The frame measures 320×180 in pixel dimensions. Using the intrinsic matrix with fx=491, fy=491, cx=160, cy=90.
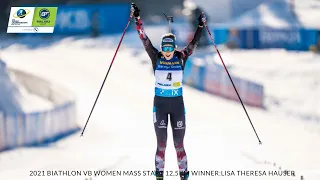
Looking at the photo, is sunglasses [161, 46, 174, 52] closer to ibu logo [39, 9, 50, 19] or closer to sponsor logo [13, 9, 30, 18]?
ibu logo [39, 9, 50, 19]

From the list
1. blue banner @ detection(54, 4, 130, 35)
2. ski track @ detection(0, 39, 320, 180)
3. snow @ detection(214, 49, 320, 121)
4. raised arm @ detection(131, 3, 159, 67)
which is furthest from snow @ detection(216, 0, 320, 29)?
raised arm @ detection(131, 3, 159, 67)

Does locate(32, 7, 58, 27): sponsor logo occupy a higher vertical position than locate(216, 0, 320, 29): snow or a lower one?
lower

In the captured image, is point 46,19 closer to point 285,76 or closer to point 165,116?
point 165,116

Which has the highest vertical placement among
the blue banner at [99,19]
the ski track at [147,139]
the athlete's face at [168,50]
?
the blue banner at [99,19]

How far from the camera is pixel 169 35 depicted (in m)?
6.41

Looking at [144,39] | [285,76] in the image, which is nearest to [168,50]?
[144,39]

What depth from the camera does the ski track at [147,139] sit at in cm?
877

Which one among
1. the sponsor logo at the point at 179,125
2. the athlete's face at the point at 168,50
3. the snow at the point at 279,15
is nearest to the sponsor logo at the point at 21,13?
the athlete's face at the point at 168,50

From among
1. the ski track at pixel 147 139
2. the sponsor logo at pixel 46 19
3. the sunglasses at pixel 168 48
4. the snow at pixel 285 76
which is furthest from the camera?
the snow at pixel 285 76

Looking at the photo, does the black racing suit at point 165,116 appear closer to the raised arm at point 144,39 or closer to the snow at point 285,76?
the raised arm at point 144,39

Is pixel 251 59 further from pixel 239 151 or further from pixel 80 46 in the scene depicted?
pixel 239 151

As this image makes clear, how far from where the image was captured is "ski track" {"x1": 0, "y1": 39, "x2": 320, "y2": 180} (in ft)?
28.8

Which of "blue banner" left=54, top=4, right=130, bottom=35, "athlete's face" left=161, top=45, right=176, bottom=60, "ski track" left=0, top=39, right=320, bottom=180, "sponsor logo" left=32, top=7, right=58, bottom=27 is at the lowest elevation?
"ski track" left=0, top=39, right=320, bottom=180

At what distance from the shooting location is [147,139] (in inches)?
453
